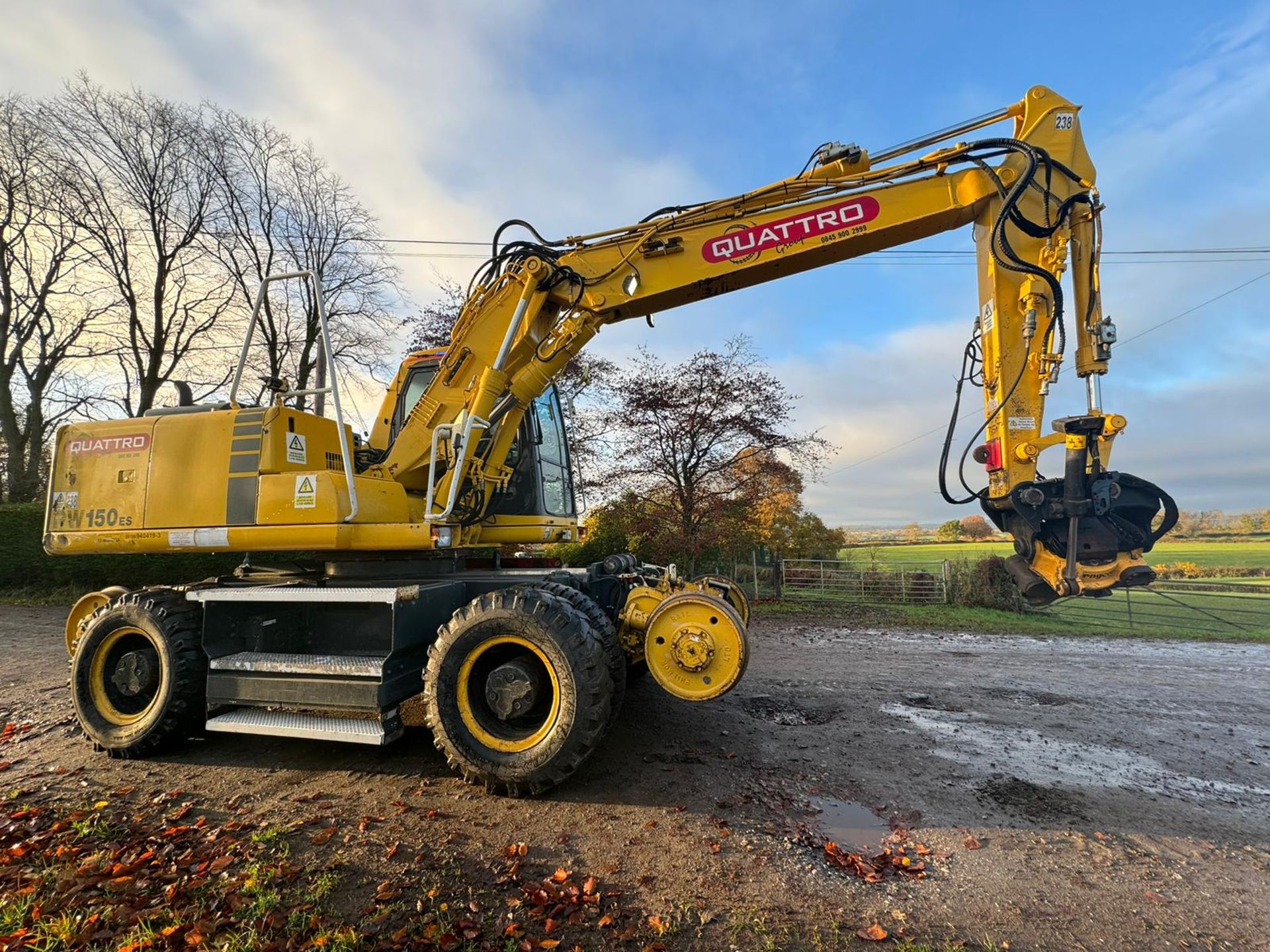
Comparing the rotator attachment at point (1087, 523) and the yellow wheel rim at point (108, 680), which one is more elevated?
the rotator attachment at point (1087, 523)

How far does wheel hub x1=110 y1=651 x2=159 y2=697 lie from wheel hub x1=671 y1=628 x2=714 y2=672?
14.7 feet

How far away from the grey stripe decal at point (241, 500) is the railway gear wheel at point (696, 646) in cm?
334

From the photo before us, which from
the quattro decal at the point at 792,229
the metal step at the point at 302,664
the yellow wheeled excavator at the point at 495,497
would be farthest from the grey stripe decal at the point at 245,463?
the quattro decal at the point at 792,229

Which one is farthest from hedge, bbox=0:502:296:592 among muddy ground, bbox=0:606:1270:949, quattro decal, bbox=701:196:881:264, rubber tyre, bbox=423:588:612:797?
quattro decal, bbox=701:196:881:264

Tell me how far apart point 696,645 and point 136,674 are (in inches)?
186

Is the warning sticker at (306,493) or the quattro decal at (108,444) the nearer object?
the warning sticker at (306,493)

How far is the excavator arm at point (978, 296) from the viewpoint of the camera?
4.67m

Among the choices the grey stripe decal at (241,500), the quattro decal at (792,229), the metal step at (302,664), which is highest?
the quattro decal at (792,229)

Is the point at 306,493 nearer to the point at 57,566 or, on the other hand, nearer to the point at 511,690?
the point at 511,690

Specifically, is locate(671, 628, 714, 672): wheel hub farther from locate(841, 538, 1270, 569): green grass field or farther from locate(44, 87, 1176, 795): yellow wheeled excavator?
locate(841, 538, 1270, 569): green grass field

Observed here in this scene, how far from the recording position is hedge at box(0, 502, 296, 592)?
14641 millimetres

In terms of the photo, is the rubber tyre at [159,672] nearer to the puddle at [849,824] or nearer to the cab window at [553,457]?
the cab window at [553,457]

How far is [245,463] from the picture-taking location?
491 centimetres

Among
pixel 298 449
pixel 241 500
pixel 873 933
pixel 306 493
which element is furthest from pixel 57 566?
pixel 873 933
